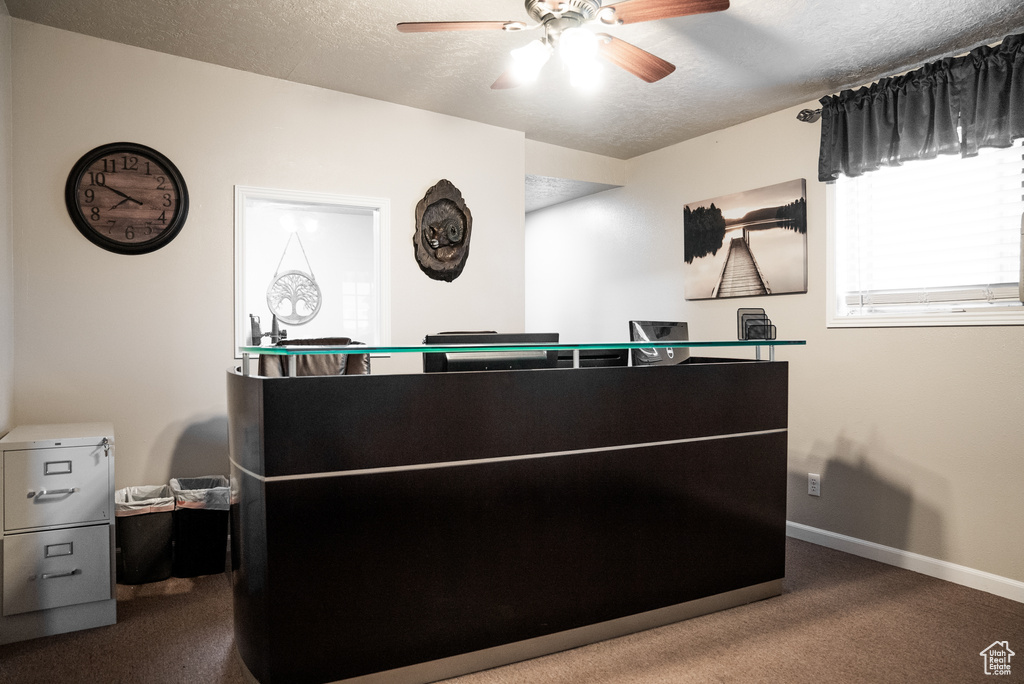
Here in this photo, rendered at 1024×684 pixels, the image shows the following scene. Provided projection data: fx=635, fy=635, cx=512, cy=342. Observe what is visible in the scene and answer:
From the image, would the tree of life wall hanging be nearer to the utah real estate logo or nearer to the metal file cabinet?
the metal file cabinet

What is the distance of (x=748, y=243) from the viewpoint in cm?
424

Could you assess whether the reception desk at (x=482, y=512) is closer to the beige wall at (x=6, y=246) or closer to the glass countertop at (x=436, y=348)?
the glass countertop at (x=436, y=348)

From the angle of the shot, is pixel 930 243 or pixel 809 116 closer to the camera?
pixel 930 243

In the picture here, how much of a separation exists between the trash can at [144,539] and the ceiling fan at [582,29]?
2.44 m

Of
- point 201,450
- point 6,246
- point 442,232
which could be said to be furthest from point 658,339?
point 6,246

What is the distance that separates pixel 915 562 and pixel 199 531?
364cm

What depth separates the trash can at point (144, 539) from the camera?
2.98m

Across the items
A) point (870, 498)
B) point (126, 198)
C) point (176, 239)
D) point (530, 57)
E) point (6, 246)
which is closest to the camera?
point (530, 57)

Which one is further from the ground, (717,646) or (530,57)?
(530,57)

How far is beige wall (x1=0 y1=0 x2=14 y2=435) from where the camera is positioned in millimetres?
2826

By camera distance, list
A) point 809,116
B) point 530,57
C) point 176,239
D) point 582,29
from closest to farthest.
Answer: point 582,29 < point 530,57 < point 176,239 < point 809,116

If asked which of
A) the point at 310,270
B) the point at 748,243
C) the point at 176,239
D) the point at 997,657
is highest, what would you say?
the point at 310,270

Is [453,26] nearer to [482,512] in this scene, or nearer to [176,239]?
[482,512]

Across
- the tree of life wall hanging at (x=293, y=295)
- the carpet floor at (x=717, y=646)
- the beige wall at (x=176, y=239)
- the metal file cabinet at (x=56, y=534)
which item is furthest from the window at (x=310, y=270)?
the carpet floor at (x=717, y=646)
